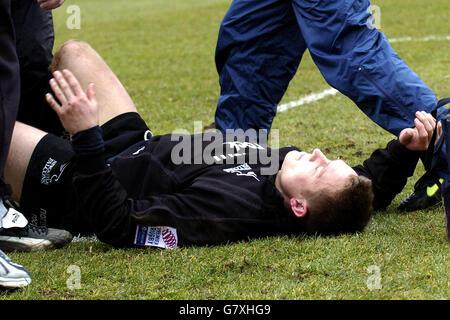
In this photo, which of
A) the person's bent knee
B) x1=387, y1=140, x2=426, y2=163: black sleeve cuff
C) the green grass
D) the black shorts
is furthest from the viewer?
the person's bent knee

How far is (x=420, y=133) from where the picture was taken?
3.68 metres

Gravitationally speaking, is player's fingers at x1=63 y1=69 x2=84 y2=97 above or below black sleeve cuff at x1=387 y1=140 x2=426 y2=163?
above

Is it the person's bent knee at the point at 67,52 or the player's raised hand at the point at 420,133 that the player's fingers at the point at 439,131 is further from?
the person's bent knee at the point at 67,52

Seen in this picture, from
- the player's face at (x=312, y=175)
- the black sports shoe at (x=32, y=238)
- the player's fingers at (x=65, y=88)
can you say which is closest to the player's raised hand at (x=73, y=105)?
the player's fingers at (x=65, y=88)

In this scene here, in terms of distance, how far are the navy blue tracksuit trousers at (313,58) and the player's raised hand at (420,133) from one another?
0.13 metres

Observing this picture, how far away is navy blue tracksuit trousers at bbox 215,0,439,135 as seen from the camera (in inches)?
151

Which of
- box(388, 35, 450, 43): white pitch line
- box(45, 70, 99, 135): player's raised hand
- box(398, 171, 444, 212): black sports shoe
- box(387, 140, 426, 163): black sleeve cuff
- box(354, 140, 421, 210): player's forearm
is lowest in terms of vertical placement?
box(388, 35, 450, 43): white pitch line

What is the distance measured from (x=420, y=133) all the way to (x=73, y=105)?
1819mm

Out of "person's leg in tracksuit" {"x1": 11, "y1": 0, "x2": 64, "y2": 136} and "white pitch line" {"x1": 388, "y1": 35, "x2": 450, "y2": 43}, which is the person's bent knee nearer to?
"person's leg in tracksuit" {"x1": 11, "y1": 0, "x2": 64, "y2": 136}

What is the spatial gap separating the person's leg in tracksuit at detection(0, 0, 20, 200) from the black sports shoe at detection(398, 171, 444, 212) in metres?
2.22

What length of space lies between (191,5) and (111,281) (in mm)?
15857

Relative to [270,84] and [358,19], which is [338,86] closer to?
[358,19]

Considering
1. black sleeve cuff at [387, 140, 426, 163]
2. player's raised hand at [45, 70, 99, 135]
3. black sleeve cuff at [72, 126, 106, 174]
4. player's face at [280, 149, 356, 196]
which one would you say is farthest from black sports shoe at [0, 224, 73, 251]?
black sleeve cuff at [387, 140, 426, 163]

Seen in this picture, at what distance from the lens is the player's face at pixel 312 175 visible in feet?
11.1
